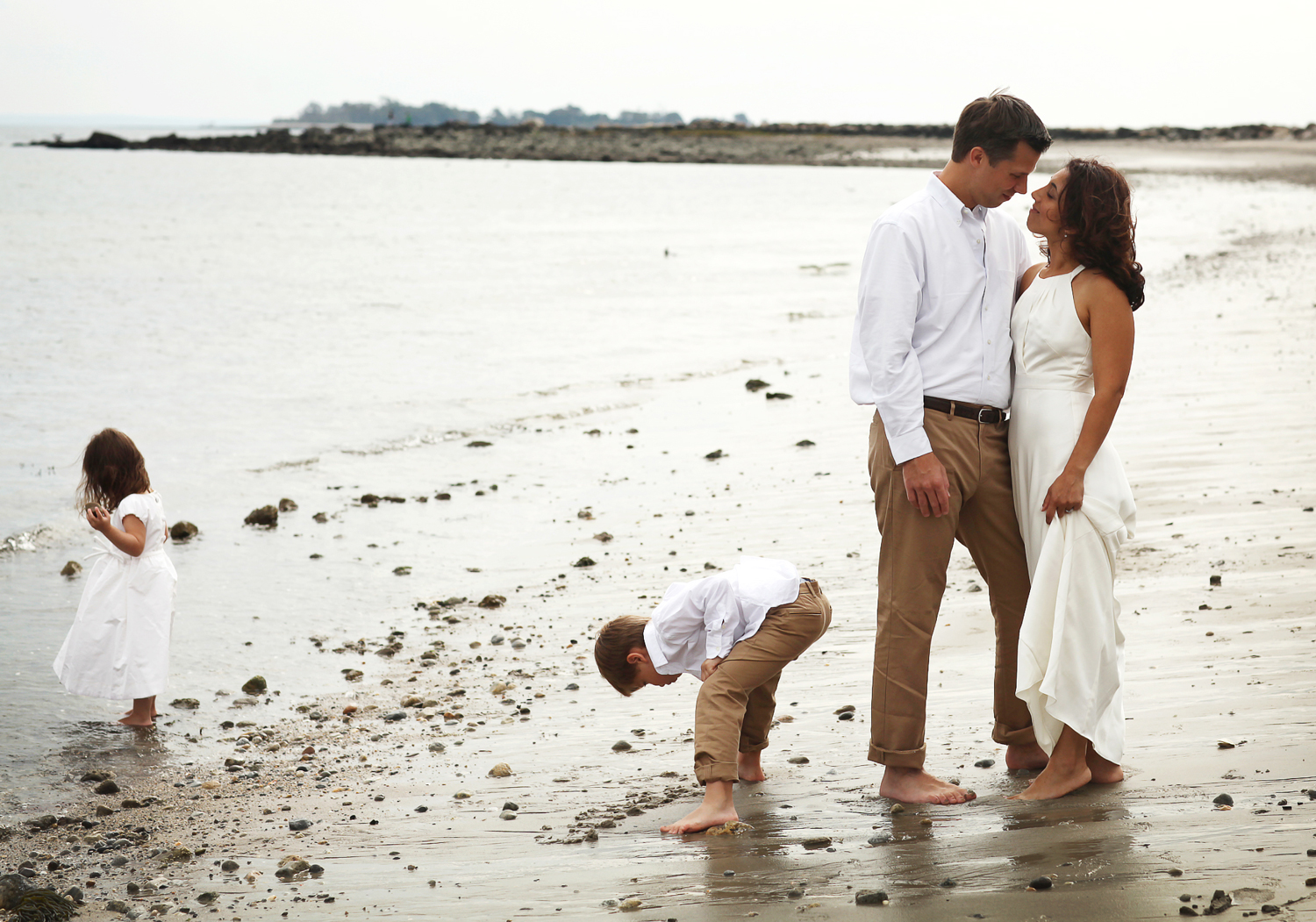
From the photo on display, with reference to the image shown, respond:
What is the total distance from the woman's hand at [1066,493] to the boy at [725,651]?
0.84 metres

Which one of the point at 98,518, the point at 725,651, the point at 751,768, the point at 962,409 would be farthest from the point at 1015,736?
the point at 98,518

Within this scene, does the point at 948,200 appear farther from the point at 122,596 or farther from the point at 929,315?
the point at 122,596

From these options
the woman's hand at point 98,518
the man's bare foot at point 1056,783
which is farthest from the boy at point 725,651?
the woman's hand at point 98,518

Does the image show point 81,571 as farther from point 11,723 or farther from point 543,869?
point 543,869

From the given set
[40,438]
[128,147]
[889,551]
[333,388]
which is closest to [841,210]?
[333,388]

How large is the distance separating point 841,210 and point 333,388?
33.8 metres

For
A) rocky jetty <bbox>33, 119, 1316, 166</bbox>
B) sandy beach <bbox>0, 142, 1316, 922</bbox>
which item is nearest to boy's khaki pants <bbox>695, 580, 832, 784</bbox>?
sandy beach <bbox>0, 142, 1316, 922</bbox>

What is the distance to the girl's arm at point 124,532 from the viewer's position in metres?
5.60

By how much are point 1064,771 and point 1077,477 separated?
919 millimetres

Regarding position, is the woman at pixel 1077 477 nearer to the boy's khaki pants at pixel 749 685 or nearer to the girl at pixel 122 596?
the boy's khaki pants at pixel 749 685

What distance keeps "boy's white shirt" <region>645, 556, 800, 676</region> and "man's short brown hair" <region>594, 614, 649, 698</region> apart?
0.14ft

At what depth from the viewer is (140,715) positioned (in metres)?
5.45

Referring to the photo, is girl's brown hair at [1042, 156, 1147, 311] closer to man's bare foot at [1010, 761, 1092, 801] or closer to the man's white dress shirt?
the man's white dress shirt

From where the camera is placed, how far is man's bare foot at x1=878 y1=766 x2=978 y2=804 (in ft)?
12.1
